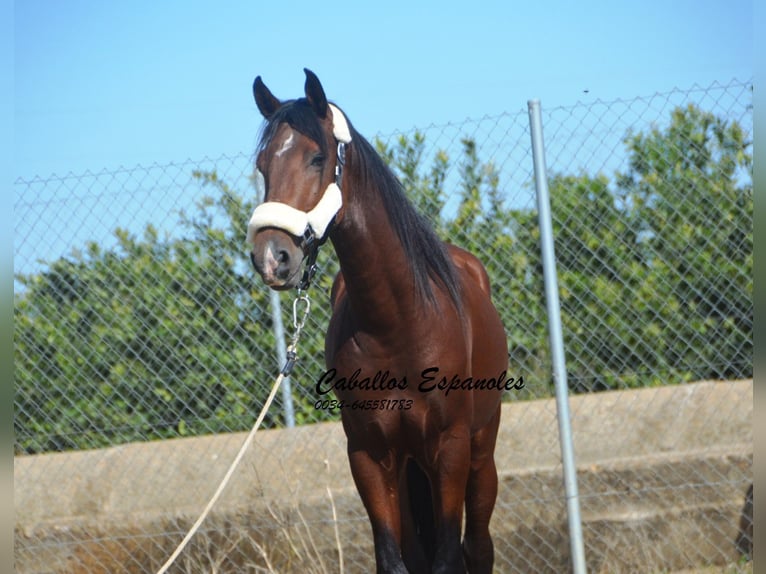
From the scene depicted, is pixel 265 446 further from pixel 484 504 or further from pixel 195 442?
pixel 484 504

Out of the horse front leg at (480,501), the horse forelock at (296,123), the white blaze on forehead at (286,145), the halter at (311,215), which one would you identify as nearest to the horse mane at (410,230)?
the halter at (311,215)

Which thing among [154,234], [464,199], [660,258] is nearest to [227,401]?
[154,234]

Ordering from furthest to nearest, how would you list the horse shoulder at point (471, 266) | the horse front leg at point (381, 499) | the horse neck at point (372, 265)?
the horse shoulder at point (471, 266), the horse front leg at point (381, 499), the horse neck at point (372, 265)

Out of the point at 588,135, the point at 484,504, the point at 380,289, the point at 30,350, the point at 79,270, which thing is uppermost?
the point at 588,135

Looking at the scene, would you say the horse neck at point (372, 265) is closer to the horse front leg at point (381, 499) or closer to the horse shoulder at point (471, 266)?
the horse front leg at point (381, 499)

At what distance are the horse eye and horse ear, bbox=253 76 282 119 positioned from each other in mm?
338

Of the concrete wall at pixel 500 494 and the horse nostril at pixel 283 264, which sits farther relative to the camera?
the concrete wall at pixel 500 494

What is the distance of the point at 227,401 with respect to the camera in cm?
525

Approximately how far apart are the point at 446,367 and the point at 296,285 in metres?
0.71

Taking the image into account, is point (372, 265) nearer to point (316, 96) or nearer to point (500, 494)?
point (316, 96)

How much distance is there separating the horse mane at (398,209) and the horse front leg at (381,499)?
25.3 inches

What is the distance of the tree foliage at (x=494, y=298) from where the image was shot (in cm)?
482

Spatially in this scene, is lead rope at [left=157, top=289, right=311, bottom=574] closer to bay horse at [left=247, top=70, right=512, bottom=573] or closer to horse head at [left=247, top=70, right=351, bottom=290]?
bay horse at [left=247, top=70, right=512, bottom=573]

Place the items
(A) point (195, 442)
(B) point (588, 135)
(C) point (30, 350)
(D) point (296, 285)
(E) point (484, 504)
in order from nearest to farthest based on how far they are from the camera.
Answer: (D) point (296, 285)
(E) point (484, 504)
(B) point (588, 135)
(A) point (195, 442)
(C) point (30, 350)
